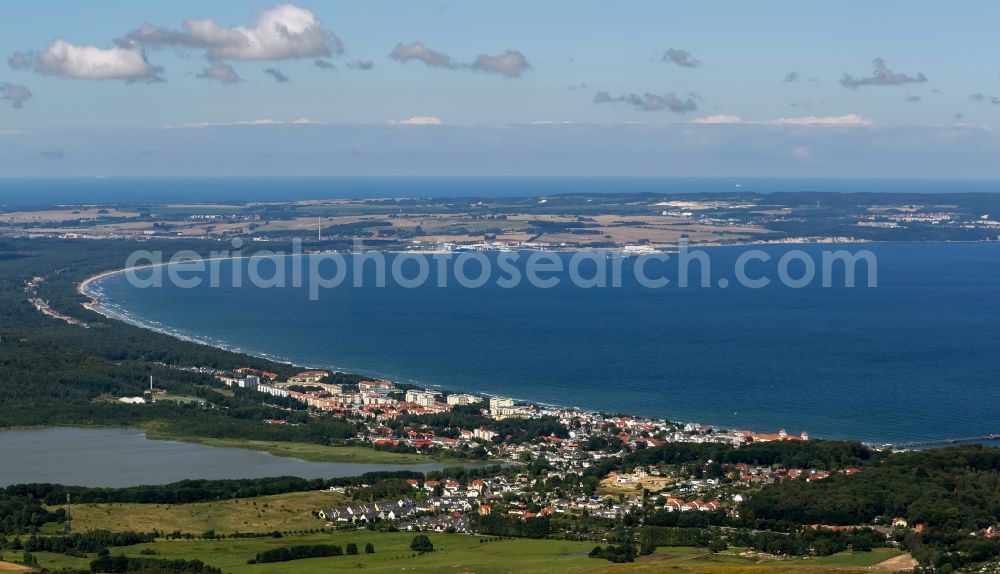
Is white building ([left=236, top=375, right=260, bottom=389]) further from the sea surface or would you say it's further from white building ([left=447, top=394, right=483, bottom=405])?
the sea surface

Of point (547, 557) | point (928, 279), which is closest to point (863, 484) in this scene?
point (547, 557)

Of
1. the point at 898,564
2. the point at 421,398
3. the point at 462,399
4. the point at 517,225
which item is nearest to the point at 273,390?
the point at 421,398

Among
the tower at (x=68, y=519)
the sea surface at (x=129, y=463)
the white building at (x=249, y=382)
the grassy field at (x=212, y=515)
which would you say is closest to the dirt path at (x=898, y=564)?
the grassy field at (x=212, y=515)

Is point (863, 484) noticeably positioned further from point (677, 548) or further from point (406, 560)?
point (406, 560)

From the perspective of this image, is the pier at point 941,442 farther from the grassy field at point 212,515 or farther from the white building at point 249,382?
the white building at point 249,382

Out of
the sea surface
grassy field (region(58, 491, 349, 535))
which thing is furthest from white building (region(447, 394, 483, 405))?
grassy field (region(58, 491, 349, 535))

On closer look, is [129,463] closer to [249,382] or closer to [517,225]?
[249,382]
